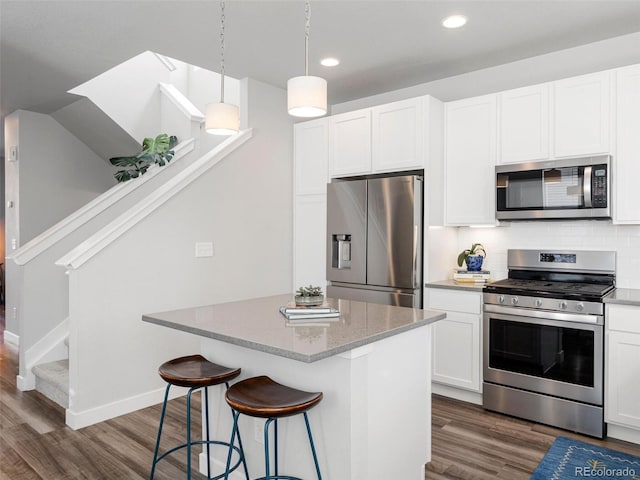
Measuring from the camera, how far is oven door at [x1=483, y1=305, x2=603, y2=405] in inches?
115

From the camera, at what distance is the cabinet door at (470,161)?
3.58 meters

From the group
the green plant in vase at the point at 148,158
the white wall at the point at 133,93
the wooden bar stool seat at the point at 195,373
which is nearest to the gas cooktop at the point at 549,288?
the wooden bar stool seat at the point at 195,373

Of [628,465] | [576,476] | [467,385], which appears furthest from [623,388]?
[467,385]

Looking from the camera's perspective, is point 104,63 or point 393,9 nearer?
point 393,9

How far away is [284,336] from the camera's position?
1.82 m

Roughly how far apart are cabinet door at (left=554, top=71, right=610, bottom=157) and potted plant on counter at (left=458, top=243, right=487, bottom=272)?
99 cm

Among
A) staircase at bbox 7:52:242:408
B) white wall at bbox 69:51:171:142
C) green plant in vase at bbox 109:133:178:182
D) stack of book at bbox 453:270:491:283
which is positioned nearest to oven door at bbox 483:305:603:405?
stack of book at bbox 453:270:491:283

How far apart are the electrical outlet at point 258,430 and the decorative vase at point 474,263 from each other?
2.33m

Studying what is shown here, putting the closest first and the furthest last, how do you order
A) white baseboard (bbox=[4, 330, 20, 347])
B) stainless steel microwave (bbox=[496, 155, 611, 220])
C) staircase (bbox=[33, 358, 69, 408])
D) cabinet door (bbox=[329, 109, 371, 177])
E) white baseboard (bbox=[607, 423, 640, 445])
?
1. white baseboard (bbox=[607, 423, 640, 445])
2. stainless steel microwave (bbox=[496, 155, 611, 220])
3. staircase (bbox=[33, 358, 69, 408])
4. cabinet door (bbox=[329, 109, 371, 177])
5. white baseboard (bbox=[4, 330, 20, 347])

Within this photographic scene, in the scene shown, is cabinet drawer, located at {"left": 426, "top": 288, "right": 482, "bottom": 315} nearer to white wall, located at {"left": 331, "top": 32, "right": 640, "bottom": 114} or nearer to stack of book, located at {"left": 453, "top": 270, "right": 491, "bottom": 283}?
stack of book, located at {"left": 453, "top": 270, "right": 491, "bottom": 283}

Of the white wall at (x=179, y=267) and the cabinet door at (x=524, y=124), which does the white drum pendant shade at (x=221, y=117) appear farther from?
the cabinet door at (x=524, y=124)

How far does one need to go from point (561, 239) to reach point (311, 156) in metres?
2.30

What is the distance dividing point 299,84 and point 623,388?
8.61ft

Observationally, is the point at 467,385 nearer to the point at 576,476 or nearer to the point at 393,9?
the point at 576,476
